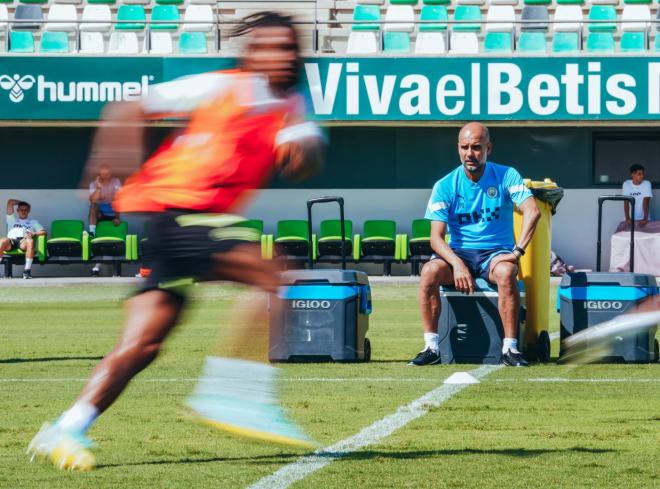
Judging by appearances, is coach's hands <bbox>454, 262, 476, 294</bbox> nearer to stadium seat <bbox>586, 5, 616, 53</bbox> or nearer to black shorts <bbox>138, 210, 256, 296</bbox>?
black shorts <bbox>138, 210, 256, 296</bbox>

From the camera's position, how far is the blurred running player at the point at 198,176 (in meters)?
4.83

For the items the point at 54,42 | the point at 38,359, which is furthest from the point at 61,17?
the point at 38,359

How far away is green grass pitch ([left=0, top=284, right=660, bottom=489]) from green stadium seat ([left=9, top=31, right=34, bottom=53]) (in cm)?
1377

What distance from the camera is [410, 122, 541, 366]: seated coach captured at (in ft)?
29.8

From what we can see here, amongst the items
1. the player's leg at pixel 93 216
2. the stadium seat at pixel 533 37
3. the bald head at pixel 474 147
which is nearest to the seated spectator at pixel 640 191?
the stadium seat at pixel 533 37

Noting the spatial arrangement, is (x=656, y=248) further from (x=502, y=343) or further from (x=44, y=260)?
(x=502, y=343)

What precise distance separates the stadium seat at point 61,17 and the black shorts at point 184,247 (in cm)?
1985

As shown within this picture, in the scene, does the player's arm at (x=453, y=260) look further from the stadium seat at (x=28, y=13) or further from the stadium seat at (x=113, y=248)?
the stadium seat at (x=28, y=13)

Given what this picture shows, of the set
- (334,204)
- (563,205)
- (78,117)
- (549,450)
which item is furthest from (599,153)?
(549,450)

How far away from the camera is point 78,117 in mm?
23891

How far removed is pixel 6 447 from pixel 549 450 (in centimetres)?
234

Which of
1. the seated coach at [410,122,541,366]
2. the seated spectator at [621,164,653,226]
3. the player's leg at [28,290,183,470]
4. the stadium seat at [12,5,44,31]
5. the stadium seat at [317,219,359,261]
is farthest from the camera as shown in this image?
the stadium seat at [12,5,44,31]

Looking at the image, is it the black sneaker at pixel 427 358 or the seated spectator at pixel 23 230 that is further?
the seated spectator at pixel 23 230

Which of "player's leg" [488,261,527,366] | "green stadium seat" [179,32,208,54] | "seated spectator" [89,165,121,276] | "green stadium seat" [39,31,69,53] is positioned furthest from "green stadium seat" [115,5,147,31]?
"player's leg" [488,261,527,366]
